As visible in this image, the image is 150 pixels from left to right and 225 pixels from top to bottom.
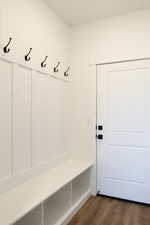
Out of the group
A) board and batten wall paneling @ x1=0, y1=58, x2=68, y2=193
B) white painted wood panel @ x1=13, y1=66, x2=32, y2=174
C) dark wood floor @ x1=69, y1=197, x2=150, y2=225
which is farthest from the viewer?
dark wood floor @ x1=69, y1=197, x2=150, y2=225

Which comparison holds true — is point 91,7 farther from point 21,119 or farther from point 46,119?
point 21,119

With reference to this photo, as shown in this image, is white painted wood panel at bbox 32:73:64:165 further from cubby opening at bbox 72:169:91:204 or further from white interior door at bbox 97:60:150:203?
white interior door at bbox 97:60:150:203

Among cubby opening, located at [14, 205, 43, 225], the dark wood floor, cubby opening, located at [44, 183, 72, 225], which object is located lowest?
the dark wood floor

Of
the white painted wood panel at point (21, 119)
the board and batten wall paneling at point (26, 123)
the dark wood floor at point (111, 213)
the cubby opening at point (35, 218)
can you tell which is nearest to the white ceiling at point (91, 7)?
the board and batten wall paneling at point (26, 123)

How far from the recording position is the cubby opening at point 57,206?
2.26 m

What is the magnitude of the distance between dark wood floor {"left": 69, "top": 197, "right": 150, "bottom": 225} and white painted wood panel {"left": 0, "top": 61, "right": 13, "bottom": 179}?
1126mm

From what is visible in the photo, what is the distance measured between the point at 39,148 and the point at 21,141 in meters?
0.38

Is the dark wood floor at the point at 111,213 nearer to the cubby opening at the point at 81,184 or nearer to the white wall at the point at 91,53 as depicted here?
the cubby opening at the point at 81,184

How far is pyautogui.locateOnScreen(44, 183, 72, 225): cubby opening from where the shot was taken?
226 centimetres

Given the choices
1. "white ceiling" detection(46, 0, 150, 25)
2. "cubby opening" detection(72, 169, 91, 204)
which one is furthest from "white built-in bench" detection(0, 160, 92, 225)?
"white ceiling" detection(46, 0, 150, 25)

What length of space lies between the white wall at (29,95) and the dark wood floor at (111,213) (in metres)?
0.82

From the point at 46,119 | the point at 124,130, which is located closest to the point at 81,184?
the point at 124,130

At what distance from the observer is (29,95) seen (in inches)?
94.7

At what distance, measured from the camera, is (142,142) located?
2.92 meters
